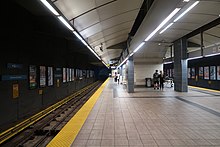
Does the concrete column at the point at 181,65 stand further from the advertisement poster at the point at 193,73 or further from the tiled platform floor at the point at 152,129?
the advertisement poster at the point at 193,73

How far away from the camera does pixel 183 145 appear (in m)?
3.48

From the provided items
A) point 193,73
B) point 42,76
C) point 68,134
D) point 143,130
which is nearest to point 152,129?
point 143,130

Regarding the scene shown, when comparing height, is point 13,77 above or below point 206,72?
below

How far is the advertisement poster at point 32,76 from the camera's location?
7176mm

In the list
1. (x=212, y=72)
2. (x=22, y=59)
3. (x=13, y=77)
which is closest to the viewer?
(x=13, y=77)

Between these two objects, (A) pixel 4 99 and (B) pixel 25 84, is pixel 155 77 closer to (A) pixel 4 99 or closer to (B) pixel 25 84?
(B) pixel 25 84

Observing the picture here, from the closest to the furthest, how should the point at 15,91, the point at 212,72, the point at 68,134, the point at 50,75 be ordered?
1. the point at 68,134
2. the point at 15,91
3. the point at 50,75
4. the point at 212,72

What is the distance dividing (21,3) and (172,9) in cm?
461

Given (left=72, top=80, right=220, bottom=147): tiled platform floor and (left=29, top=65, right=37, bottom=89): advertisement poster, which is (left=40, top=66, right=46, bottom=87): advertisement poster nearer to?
(left=29, top=65, right=37, bottom=89): advertisement poster

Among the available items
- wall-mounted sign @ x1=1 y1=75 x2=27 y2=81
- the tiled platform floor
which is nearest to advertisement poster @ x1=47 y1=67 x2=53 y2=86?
wall-mounted sign @ x1=1 y1=75 x2=27 y2=81

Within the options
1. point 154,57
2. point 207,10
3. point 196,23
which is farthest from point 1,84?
point 154,57

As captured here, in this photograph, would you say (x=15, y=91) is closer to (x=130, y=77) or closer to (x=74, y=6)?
(x=74, y=6)

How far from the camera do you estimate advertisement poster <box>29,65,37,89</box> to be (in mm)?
7176

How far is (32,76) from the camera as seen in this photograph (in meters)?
7.38
